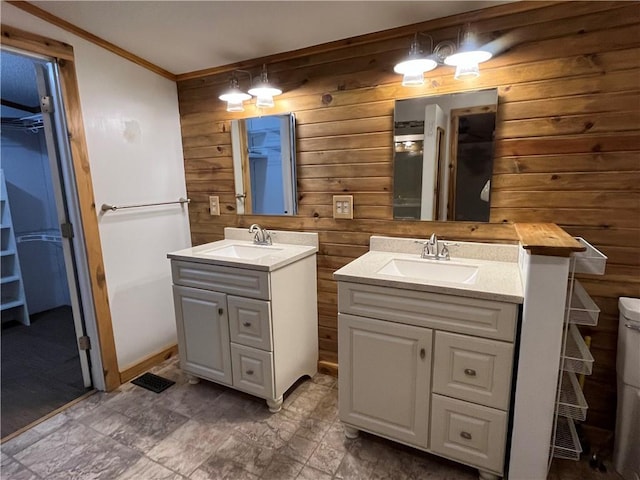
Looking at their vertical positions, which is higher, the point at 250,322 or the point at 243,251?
the point at 243,251

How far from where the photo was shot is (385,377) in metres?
1.56

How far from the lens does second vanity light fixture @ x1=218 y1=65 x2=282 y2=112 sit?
207 cm

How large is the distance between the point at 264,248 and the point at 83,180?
110 cm

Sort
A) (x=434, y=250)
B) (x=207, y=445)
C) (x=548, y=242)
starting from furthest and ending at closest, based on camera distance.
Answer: (x=434, y=250) < (x=207, y=445) < (x=548, y=242)

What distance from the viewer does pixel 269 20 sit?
5.68 feet

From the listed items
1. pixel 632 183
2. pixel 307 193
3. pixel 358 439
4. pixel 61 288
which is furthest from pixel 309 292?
pixel 61 288

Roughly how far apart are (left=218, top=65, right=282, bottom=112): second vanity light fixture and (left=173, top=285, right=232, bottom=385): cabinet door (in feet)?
3.90

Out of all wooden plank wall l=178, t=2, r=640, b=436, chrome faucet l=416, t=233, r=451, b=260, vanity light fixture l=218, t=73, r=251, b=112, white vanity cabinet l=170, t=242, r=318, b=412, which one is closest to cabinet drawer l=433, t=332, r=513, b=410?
chrome faucet l=416, t=233, r=451, b=260


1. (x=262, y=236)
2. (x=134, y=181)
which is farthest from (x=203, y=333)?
(x=134, y=181)

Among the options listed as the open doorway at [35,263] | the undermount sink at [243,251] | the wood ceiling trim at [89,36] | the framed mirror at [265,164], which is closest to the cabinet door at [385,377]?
the undermount sink at [243,251]

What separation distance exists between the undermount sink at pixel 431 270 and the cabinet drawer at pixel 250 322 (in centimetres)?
67

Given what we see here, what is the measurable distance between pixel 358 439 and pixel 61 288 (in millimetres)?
3422

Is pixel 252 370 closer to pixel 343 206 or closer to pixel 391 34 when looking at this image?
pixel 343 206

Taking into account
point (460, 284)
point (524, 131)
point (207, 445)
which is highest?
point (524, 131)
